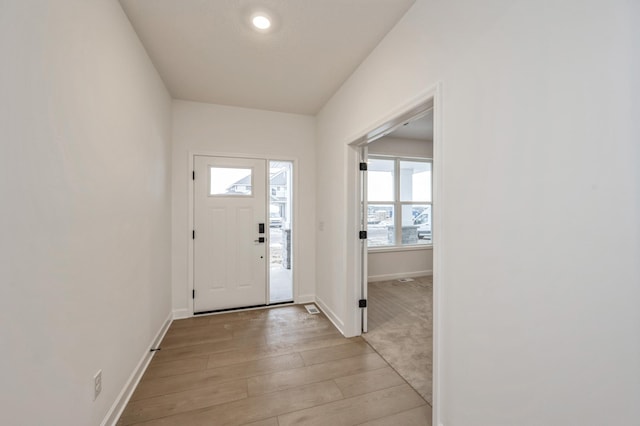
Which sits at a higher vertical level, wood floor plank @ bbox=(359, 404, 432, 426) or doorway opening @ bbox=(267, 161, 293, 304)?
doorway opening @ bbox=(267, 161, 293, 304)

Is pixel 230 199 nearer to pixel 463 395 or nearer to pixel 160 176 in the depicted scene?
pixel 160 176

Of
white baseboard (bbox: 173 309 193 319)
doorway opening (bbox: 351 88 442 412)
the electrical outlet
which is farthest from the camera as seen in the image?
doorway opening (bbox: 351 88 442 412)

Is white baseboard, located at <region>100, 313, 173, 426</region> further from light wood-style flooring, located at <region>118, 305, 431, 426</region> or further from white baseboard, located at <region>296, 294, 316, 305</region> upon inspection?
white baseboard, located at <region>296, 294, 316, 305</region>

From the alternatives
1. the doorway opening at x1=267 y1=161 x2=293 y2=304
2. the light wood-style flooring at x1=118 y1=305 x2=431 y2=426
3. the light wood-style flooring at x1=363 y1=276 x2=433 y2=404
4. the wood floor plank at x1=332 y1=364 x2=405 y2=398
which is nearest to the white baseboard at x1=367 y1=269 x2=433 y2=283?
the light wood-style flooring at x1=363 y1=276 x2=433 y2=404

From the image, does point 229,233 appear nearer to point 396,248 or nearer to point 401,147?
point 396,248

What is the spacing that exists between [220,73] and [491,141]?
251 cm

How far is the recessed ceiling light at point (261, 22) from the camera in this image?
1.81 m

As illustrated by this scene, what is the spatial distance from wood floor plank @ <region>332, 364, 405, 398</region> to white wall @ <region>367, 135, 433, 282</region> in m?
2.69

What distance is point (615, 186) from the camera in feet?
2.61

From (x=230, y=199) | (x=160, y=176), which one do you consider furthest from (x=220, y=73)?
(x=230, y=199)

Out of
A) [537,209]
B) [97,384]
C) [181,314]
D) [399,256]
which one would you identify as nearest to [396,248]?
[399,256]

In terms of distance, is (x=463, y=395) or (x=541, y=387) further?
(x=463, y=395)

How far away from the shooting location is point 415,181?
16.8ft

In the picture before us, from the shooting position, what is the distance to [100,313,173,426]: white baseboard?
5.10 ft
